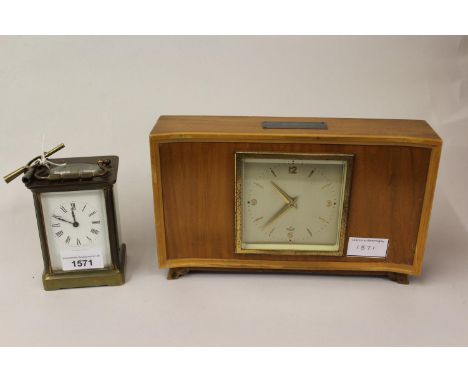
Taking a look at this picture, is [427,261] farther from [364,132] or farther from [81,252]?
[81,252]

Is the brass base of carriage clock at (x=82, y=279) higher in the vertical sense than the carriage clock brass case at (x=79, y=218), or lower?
lower

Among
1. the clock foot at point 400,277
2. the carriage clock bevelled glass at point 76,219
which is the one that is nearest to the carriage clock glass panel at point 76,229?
the carriage clock bevelled glass at point 76,219

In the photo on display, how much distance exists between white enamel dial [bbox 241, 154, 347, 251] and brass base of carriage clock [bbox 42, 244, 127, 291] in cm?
49

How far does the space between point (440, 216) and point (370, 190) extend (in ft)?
2.50

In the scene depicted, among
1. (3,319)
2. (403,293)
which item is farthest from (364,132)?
(3,319)

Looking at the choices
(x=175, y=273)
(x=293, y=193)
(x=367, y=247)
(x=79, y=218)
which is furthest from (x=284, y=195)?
(x=79, y=218)

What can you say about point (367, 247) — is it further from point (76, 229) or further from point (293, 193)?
point (76, 229)

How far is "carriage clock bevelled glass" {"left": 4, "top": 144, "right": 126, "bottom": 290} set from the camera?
205 centimetres

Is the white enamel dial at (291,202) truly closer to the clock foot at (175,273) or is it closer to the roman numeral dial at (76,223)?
the clock foot at (175,273)

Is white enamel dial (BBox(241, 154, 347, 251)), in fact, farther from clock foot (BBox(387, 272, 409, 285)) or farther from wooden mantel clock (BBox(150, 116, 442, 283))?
clock foot (BBox(387, 272, 409, 285))

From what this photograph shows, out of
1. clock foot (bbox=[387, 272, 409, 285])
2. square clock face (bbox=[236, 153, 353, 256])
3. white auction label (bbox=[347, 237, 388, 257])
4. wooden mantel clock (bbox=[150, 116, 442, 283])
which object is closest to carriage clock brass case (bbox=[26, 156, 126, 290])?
wooden mantel clock (bbox=[150, 116, 442, 283])

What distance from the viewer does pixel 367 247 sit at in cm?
220

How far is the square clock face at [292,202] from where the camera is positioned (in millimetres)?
2086

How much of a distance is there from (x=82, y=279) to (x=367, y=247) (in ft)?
3.43
